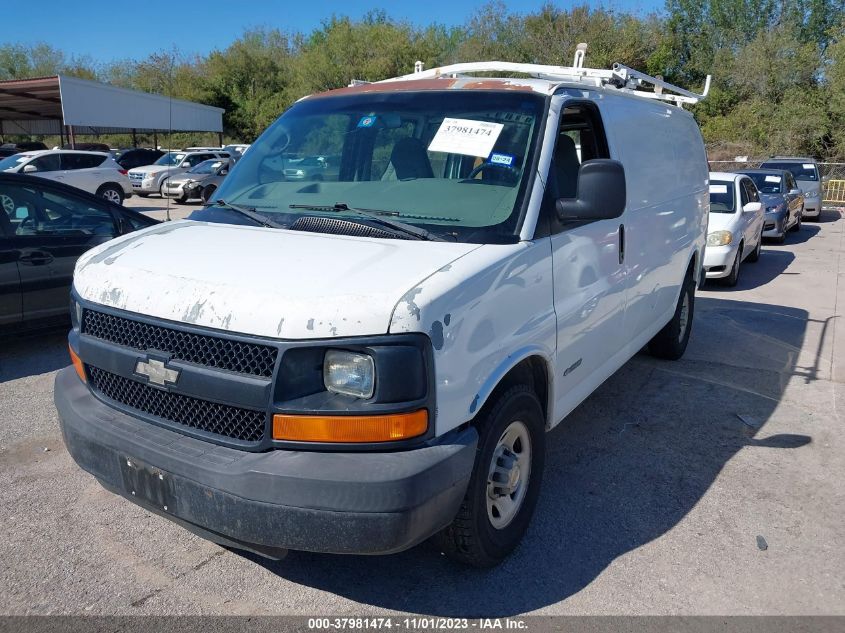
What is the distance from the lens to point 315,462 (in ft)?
8.43

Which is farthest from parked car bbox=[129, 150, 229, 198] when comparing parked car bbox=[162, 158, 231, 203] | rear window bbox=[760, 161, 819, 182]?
rear window bbox=[760, 161, 819, 182]

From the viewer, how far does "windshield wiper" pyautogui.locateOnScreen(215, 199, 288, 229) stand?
350 cm

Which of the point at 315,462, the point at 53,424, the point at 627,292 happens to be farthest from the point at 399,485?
the point at 53,424

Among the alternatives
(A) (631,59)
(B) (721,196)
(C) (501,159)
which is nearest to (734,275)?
(B) (721,196)

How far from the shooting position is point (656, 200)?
5062 mm

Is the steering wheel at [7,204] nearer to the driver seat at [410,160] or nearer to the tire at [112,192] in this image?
the driver seat at [410,160]

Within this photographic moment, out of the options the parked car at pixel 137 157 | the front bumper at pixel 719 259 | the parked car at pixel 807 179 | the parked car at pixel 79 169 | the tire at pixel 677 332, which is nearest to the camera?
the tire at pixel 677 332

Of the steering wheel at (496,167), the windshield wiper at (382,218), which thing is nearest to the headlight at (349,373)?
the windshield wiper at (382,218)

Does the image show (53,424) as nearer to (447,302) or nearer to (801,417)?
(447,302)

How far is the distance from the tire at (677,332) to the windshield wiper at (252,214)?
12.7 feet

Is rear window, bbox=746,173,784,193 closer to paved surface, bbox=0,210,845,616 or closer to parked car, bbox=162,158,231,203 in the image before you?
paved surface, bbox=0,210,845,616

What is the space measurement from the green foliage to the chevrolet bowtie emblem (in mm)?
34272

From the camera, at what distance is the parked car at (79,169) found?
62.8 ft

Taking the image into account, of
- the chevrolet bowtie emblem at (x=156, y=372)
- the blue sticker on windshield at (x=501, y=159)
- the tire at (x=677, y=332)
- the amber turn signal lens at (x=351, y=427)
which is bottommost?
the tire at (x=677, y=332)
